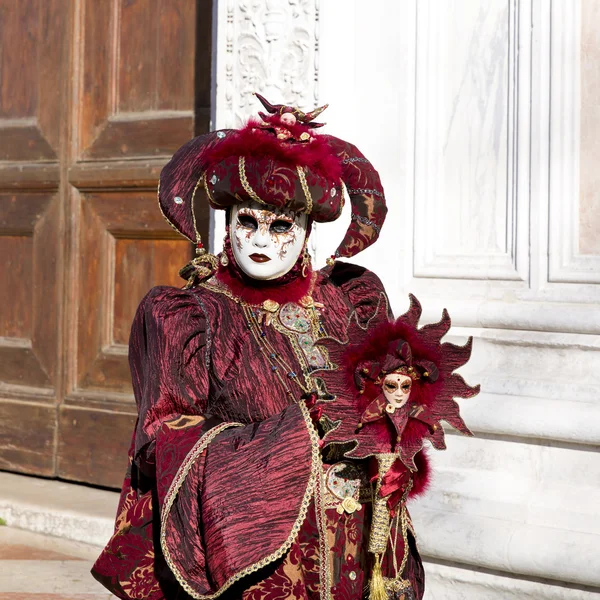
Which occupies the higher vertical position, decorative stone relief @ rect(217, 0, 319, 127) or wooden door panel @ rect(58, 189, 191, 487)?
decorative stone relief @ rect(217, 0, 319, 127)

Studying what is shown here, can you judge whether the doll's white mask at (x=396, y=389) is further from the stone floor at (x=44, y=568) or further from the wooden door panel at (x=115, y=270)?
the wooden door panel at (x=115, y=270)

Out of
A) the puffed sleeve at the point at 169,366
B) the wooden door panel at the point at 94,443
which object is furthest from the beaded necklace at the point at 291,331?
the wooden door panel at the point at 94,443

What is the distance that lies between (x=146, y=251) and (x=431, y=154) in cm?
134

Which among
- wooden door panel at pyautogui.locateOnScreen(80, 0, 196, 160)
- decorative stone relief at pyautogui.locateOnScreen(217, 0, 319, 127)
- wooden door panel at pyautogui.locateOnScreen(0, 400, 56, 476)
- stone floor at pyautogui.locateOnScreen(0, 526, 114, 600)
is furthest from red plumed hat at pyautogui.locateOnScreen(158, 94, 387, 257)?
wooden door panel at pyautogui.locateOnScreen(0, 400, 56, 476)

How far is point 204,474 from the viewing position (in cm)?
242

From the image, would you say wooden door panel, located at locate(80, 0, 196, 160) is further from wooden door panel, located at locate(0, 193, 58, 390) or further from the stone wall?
the stone wall

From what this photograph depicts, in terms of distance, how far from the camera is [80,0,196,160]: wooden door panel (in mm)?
4520

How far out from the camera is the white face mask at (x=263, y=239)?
2.61 m

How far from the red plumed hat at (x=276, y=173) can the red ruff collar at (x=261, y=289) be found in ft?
0.38

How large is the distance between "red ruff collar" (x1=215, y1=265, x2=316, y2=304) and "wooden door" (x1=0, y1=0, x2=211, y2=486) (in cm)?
184

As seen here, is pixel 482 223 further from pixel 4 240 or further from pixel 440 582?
pixel 4 240

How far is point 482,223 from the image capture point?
12.6 feet

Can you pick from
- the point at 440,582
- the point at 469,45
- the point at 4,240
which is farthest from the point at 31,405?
the point at 469,45

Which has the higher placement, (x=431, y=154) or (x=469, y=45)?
(x=469, y=45)
